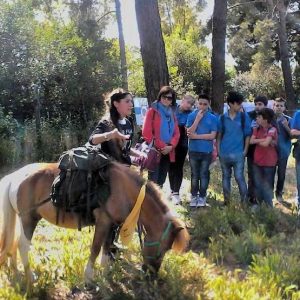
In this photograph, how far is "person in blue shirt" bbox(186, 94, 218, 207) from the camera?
6.34 meters

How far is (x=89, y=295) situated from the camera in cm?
380

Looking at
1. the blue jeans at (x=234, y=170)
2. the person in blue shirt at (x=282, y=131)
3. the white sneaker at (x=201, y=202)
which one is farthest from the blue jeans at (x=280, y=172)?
the white sneaker at (x=201, y=202)

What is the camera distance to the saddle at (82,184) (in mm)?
3783

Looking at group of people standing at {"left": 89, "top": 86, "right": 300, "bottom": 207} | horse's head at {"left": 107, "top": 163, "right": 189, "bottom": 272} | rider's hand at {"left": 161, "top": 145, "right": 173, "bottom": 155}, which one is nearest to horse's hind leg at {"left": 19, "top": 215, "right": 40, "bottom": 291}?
horse's head at {"left": 107, "top": 163, "right": 189, "bottom": 272}

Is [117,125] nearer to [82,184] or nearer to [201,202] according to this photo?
[82,184]

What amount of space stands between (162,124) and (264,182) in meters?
1.70

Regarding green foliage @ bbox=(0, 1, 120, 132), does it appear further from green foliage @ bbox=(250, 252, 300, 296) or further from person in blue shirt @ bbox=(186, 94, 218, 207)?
green foliage @ bbox=(250, 252, 300, 296)

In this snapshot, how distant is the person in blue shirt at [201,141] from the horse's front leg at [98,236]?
2849 mm

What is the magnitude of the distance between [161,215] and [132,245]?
1.17 metres

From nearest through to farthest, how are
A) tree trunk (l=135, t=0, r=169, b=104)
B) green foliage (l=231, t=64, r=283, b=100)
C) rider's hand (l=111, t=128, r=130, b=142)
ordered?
rider's hand (l=111, t=128, r=130, b=142)
tree trunk (l=135, t=0, r=169, b=104)
green foliage (l=231, t=64, r=283, b=100)

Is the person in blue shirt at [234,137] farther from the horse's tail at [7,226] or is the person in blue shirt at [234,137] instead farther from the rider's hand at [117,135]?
the horse's tail at [7,226]

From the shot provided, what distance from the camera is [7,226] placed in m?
4.01

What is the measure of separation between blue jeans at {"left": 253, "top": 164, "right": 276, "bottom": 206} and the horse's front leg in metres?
3.29

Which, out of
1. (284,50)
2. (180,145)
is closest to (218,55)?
(180,145)
